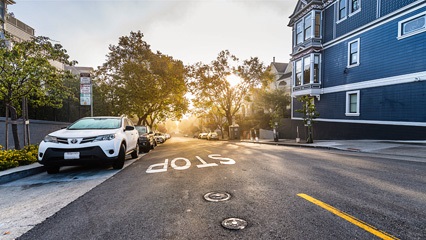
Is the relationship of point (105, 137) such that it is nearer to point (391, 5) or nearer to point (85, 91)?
point (85, 91)

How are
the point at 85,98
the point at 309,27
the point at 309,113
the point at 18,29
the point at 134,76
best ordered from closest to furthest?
1. the point at 85,98
2. the point at 309,113
3. the point at 309,27
4. the point at 134,76
5. the point at 18,29

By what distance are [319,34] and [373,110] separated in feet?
29.2

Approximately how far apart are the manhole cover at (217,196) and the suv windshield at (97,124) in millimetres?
4806

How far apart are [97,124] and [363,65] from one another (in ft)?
57.3

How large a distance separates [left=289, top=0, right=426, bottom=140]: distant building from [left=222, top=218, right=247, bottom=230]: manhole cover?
14069 millimetres

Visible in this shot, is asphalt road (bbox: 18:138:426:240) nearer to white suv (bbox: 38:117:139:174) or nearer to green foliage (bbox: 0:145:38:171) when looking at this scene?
white suv (bbox: 38:117:139:174)

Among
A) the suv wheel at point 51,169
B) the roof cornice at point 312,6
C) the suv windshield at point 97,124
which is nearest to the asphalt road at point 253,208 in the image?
the suv wheel at point 51,169

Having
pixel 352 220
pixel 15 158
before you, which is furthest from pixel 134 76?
pixel 352 220

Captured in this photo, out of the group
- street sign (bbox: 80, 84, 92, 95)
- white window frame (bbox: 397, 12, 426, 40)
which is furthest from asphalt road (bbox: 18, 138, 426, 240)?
white window frame (bbox: 397, 12, 426, 40)

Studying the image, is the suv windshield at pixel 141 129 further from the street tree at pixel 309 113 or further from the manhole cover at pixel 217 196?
the street tree at pixel 309 113

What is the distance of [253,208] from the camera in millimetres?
3256

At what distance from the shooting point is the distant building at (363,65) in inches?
492

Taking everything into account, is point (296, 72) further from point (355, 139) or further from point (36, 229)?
point (36, 229)

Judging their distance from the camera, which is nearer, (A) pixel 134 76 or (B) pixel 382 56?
(B) pixel 382 56
